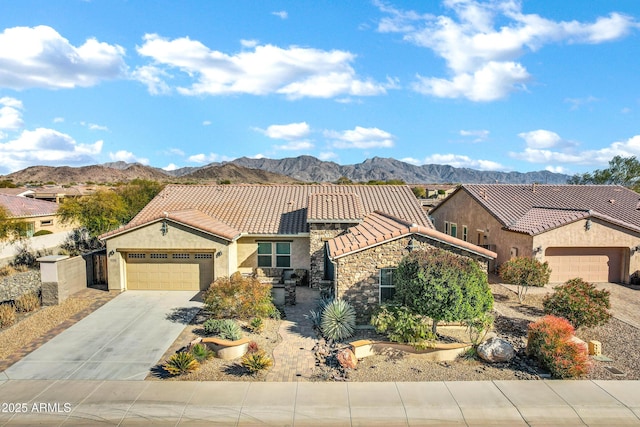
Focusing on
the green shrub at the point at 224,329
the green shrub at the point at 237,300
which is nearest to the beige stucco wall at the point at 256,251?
the green shrub at the point at 237,300

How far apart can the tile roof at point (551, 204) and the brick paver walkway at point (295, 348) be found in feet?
43.0

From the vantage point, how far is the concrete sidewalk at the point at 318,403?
8812 millimetres

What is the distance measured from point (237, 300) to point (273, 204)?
10.1 m

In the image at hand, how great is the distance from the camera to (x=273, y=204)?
23828mm

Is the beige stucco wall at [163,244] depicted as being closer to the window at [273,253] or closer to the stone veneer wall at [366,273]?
the window at [273,253]

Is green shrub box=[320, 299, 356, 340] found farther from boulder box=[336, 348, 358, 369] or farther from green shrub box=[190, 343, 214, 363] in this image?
green shrub box=[190, 343, 214, 363]

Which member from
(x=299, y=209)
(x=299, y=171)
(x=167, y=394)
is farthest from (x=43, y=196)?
(x=299, y=171)

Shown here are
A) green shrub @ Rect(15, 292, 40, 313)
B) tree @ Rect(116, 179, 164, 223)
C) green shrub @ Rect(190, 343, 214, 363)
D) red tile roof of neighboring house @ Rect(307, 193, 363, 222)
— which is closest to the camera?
green shrub @ Rect(190, 343, 214, 363)

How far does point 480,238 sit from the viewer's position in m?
26.5

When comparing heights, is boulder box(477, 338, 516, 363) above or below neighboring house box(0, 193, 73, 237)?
below

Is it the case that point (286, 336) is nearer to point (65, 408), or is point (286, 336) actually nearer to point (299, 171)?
point (65, 408)

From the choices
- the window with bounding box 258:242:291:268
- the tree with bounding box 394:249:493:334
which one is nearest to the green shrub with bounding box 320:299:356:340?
the tree with bounding box 394:249:493:334

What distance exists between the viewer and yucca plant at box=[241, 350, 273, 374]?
35.2 feet

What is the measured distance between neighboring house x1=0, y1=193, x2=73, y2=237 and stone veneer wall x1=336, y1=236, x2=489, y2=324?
2917 cm
